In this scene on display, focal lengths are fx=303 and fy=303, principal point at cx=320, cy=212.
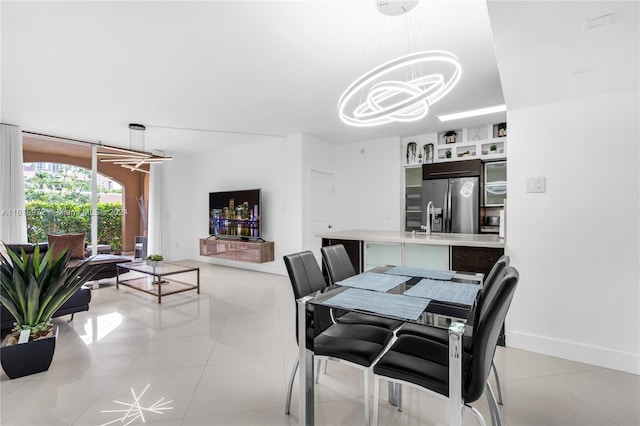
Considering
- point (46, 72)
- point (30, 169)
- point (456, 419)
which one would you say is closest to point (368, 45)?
point (456, 419)

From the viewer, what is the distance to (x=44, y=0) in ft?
6.60

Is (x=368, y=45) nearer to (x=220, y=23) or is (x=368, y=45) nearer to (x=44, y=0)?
(x=220, y=23)

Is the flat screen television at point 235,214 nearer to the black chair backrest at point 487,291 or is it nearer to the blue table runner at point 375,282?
the blue table runner at point 375,282

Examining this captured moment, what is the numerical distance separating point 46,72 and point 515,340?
203 inches

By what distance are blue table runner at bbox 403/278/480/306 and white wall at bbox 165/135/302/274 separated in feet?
12.6

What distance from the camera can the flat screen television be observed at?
236 inches

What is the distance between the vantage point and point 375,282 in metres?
1.94

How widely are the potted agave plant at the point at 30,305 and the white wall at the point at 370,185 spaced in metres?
4.64

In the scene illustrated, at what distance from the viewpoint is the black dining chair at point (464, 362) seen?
46.1 inches

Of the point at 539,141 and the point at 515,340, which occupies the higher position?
the point at 539,141

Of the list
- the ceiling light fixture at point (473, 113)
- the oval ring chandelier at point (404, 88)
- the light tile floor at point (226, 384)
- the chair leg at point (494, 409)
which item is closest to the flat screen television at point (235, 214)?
the light tile floor at point (226, 384)

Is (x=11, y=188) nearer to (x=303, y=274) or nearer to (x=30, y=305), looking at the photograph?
(x=30, y=305)

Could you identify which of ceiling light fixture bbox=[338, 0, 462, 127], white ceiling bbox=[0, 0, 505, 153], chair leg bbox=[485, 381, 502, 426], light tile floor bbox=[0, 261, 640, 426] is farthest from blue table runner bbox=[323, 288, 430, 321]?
white ceiling bbox=[0, 0, 505, 153]

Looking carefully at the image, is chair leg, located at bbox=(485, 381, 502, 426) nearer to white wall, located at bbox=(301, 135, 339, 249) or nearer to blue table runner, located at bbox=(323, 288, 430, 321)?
blue table runner, located at bbox=(323, 288, 430, 321)
